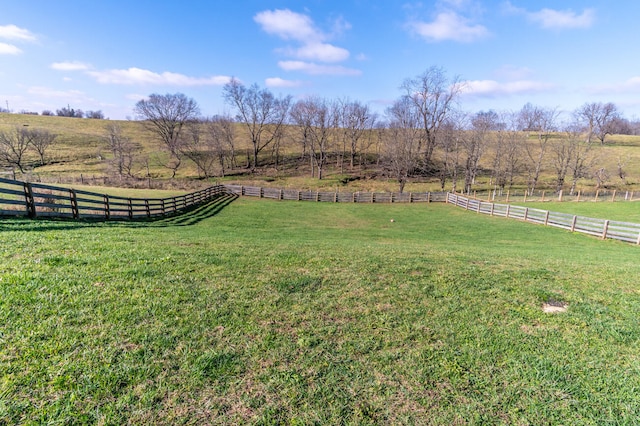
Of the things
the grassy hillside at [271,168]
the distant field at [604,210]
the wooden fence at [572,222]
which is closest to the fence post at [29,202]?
the wooden fence at [572,222]

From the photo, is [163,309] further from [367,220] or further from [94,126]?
[94,126]

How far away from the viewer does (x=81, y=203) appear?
65.4ft

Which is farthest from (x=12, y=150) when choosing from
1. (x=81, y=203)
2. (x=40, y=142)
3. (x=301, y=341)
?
(x=301, y=341)

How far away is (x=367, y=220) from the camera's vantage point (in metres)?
21.6

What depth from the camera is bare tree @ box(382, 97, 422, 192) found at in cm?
3947

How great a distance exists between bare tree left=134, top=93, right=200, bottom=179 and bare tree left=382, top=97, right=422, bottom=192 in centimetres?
3463

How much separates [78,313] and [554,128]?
5570 cm

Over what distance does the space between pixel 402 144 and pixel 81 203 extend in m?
36.4

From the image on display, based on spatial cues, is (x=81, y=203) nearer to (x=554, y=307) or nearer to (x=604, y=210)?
(x=554, y=307)

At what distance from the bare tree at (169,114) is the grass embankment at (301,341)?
50143 millimetres

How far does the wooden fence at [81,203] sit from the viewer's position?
948 cm

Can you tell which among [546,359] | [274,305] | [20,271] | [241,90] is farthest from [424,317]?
[241,90]

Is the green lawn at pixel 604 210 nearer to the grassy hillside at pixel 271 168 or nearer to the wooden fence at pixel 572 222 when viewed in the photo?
the wooden fence at pixel 572 222

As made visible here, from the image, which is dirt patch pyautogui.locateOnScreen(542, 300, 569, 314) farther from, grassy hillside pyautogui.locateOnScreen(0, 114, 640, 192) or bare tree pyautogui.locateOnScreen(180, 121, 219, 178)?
bare tree pyautogui.locateOnScreen(180, 121, 219, 178)
